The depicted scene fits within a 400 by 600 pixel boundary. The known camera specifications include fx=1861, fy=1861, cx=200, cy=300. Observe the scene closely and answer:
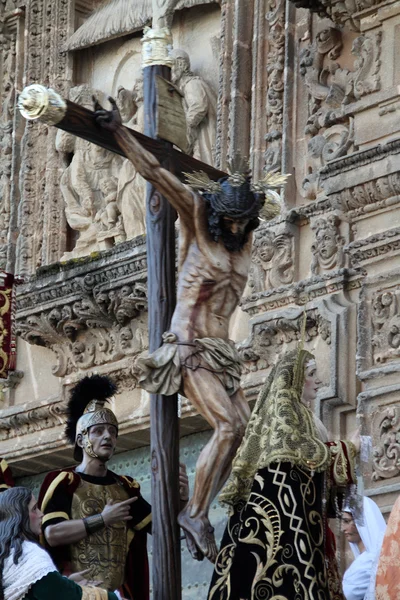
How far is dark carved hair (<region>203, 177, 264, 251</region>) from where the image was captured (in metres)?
9.85

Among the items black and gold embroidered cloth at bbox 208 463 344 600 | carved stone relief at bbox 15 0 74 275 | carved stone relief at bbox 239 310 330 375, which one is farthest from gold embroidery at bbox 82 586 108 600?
carved stone relief at bbox 15 0 74 275

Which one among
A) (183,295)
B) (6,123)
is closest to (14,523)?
(183,295)

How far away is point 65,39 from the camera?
52.5 ft

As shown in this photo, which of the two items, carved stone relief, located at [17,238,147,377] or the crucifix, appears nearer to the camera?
the crucifix

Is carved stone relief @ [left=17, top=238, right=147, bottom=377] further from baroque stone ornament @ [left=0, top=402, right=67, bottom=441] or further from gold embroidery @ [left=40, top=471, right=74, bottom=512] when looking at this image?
gold embroidery @ [left=40, top=471, right=74, bottom=512]

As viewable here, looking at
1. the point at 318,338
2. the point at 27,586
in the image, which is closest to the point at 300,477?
the point at 27,586

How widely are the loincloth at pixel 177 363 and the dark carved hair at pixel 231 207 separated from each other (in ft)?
1.87

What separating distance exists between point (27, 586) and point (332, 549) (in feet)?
5.08

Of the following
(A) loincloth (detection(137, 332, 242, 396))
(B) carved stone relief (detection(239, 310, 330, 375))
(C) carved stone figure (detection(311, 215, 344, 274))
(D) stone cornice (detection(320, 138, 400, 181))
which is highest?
(D) stone cornice (detection(320, 138, 400, 181))

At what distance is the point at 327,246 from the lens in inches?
500

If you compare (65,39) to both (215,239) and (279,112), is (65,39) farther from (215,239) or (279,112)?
(215,239)

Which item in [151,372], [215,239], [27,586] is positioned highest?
[215,239]

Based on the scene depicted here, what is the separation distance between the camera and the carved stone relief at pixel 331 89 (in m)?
12.6

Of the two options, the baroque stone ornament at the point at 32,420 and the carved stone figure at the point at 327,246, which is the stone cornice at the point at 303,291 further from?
the baroque stone ornament at the point at 32,420
